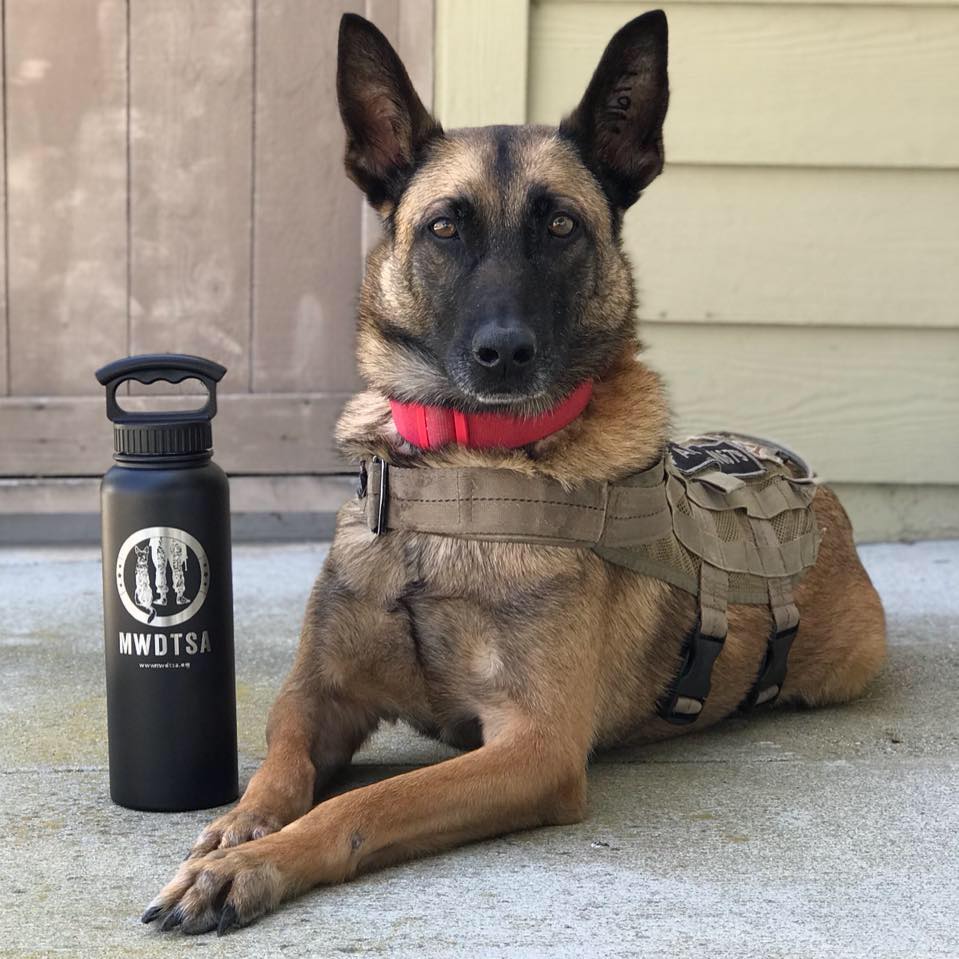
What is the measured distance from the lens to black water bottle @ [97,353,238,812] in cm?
255

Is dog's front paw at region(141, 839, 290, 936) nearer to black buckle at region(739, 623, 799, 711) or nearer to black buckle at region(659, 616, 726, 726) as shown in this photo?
black buckle at region(659, 616, 726, 726)

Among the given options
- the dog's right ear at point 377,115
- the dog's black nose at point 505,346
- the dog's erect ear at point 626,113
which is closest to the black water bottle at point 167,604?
the dog's black nose at point 505,346

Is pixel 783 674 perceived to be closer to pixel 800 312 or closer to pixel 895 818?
pixel 895 818

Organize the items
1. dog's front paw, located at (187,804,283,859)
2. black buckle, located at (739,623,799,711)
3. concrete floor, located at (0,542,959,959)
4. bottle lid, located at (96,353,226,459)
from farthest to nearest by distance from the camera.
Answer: black buckle, located at (739,623,799,711)
bottle lid, located at (96,353,226,459)
dog's front paw, located at (187,804,283,859)
concrete floor, located at (0,542,959,959)

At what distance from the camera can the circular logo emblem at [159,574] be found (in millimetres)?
2551

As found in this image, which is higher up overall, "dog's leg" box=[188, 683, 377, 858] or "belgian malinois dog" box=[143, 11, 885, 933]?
A: "belgian malinois dog" box=[143, 11, 885, 933]

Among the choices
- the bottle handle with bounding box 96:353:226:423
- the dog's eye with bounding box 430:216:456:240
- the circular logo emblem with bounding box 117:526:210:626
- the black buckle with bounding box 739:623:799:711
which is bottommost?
the black buckle with bounding box 739:623:799:711

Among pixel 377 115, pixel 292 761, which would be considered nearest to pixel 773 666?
pixel 292 761

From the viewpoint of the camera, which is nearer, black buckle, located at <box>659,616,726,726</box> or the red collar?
the red collar

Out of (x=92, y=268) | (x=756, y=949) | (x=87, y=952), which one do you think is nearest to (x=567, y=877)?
(x=756, y=949)

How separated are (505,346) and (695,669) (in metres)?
0.86

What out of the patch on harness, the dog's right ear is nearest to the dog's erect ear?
the dog's right ear

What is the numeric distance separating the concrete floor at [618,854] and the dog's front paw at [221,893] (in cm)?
2

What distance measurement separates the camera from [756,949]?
2.09 m
